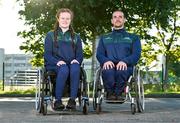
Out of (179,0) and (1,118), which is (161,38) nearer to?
(179,0)

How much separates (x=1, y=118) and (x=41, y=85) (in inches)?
43.7

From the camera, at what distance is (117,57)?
796 centimetres

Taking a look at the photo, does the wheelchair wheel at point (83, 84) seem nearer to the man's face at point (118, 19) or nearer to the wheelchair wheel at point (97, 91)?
the wheelchair wheel at point (97, 91)

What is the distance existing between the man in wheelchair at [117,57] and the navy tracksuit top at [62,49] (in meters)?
0.31

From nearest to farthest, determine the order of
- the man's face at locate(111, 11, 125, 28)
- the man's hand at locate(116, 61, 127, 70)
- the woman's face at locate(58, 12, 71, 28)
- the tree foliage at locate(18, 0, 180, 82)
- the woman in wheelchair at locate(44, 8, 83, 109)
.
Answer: the woman in wheelchair at locate(44, 8, 83, 109)
the man's hand at locate(116, 61, 127, 70)
the woman's face at locate(58, 12, 71, 28)
the man's face at locate(111, 11, 125, 28)
the tree foliage at locate(18, 0, 180, 82)

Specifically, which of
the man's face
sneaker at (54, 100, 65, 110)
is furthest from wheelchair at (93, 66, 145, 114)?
the man's face

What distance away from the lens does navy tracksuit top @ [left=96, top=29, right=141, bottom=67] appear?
7.93 m

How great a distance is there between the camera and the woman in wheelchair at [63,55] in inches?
299

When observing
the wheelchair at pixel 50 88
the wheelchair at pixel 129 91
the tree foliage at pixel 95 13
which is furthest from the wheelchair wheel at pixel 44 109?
the tree foliage at pixel 95 13

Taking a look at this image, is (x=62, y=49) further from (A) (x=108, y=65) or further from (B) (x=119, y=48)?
(B) (x=119, y=48)

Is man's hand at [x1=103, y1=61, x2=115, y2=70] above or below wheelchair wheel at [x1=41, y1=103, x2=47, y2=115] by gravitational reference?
above

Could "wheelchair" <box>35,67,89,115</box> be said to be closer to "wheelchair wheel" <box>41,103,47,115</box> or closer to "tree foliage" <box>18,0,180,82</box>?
"wheelchair wheel" <box>41,103,47,115</box>

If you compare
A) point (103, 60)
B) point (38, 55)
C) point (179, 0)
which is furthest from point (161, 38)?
point (103, 60)

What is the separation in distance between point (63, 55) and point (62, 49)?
9cm
